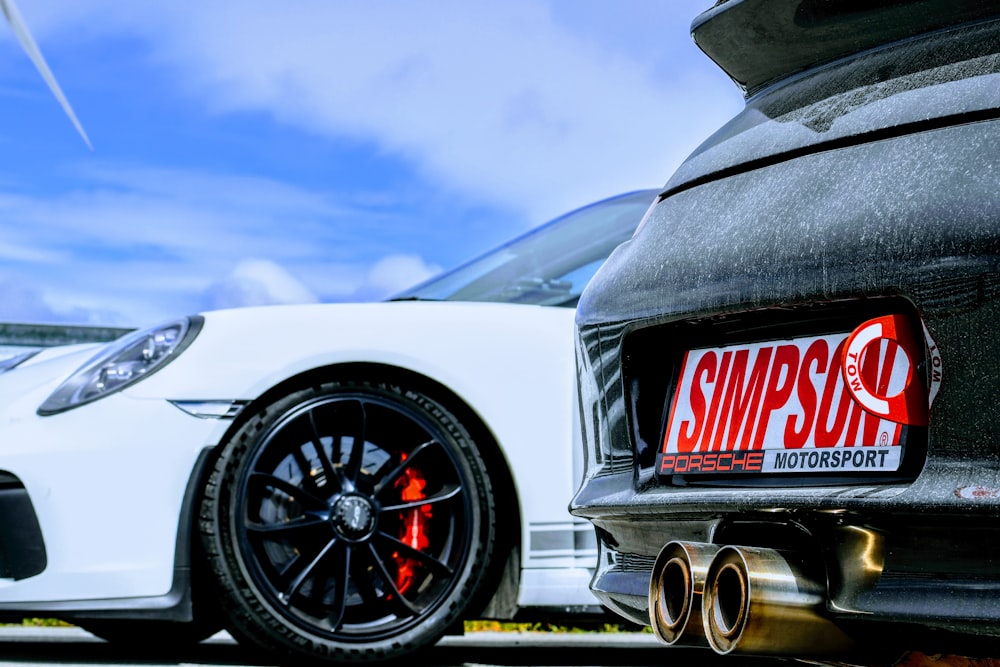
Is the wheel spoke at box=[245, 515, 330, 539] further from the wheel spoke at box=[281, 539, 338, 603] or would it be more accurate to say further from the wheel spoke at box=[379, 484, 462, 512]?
the wheel spoke at box=[379, 484, 462, 512]

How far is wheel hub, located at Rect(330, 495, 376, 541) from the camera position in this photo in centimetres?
357

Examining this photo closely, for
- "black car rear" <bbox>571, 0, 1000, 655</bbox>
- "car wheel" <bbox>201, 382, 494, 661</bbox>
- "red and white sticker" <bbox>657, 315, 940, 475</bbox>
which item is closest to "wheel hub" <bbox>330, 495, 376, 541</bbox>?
"car wheel" <bbox>201, 382, 494, 661</bbox>

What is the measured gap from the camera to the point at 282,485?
11.7 feet

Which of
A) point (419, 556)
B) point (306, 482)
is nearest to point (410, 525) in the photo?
point (419, 556)

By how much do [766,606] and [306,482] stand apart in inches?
83.4

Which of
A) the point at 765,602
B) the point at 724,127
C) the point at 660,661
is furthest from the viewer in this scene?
the point at 660,661

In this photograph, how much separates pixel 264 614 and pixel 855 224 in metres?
2.29

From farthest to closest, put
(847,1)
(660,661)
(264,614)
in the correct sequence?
1. (660,661)
2. (264,614)
3. (847,1)

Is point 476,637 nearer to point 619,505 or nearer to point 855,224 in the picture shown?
point 619,505

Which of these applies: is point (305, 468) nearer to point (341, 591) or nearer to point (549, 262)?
point (341, 591)

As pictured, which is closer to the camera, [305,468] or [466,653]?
[305,468]

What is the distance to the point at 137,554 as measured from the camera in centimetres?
353

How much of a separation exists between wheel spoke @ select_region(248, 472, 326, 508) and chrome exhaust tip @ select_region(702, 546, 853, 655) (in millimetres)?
2000

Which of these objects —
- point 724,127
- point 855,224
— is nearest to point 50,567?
point 724,127
